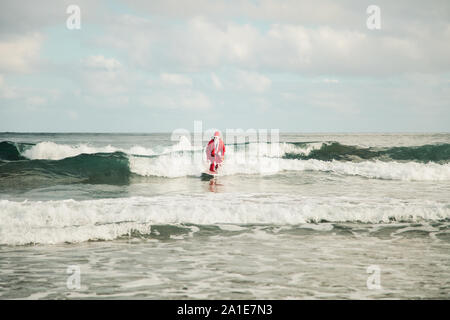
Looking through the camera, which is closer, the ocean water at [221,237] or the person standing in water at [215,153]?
the ocean water at [221,237]

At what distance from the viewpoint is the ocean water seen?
5121 millimetres

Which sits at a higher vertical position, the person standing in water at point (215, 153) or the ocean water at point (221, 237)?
the person standing in water at point (215, 153)

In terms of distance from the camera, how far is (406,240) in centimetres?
749

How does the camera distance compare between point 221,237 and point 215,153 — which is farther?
point 215,153

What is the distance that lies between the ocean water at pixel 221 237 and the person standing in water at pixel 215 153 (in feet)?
4.39

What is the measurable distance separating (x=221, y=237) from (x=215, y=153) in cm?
877

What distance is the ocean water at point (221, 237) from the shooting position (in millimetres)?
5121

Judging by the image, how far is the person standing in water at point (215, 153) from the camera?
16148 millimetres

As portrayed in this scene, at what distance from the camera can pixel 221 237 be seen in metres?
7.73

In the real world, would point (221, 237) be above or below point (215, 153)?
below

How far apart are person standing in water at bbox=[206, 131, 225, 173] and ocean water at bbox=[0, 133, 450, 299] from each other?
1.34m
